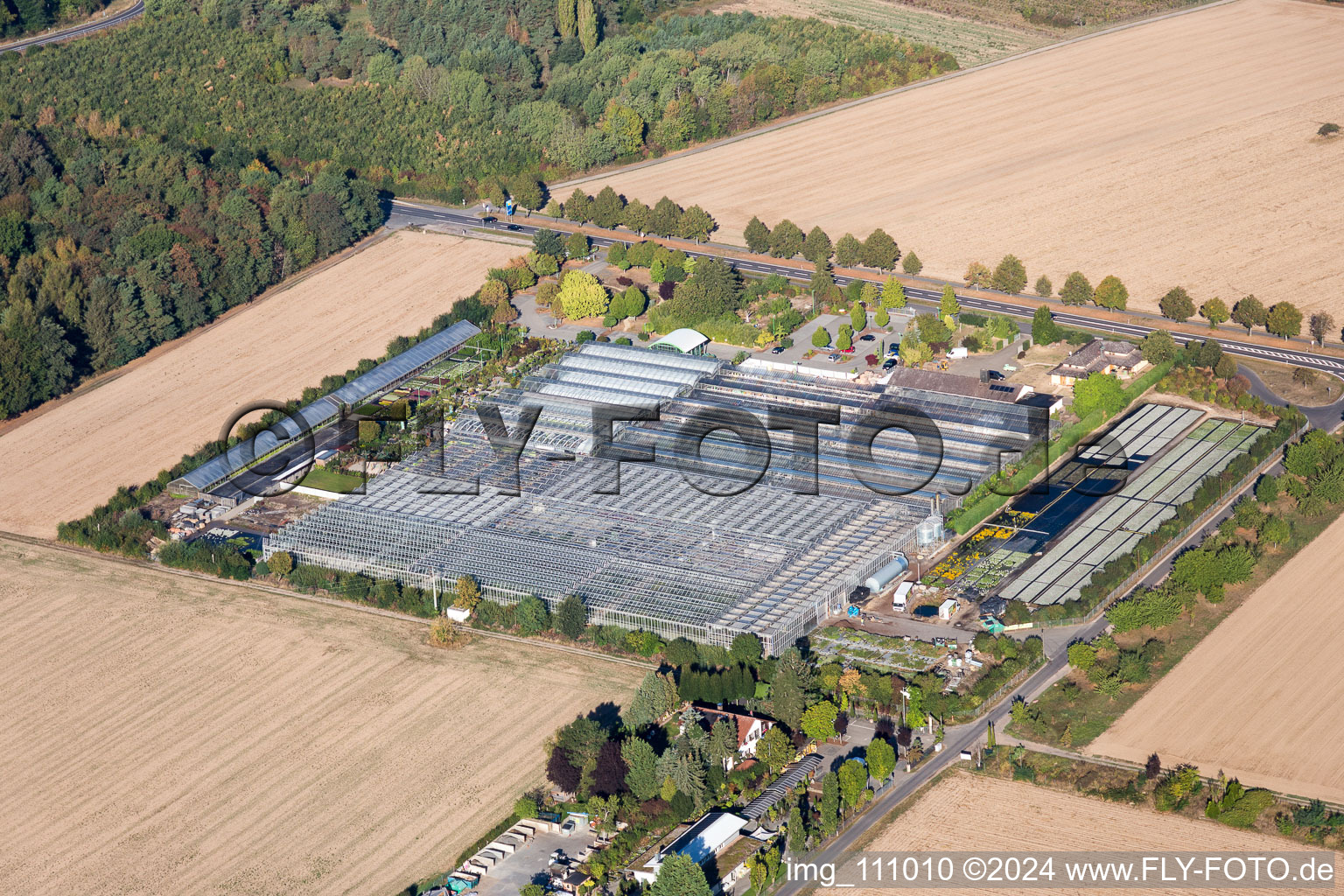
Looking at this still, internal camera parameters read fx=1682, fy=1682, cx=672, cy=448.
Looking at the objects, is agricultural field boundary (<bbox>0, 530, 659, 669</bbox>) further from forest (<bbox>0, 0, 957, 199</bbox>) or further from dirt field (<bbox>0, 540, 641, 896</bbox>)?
forest (<bbox>0, 0, 957, 199</bbox>)

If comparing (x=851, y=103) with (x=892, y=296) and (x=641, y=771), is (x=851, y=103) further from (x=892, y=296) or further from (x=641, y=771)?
(x=641, y=771)

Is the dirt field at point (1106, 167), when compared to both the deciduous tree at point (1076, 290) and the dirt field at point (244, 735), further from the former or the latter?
the dirt field at point (244, 735)

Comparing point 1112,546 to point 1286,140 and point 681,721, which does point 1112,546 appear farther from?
point 1286,140

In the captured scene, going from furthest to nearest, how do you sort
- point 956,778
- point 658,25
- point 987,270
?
point 658,25 → point 987,270 → point 956,778

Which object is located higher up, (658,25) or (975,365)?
(658,25)

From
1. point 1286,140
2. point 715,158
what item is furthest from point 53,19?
point 1286,140

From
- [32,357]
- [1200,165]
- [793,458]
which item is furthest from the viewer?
[1200,165]

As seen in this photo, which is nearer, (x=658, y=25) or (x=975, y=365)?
(x=975, y=365)
